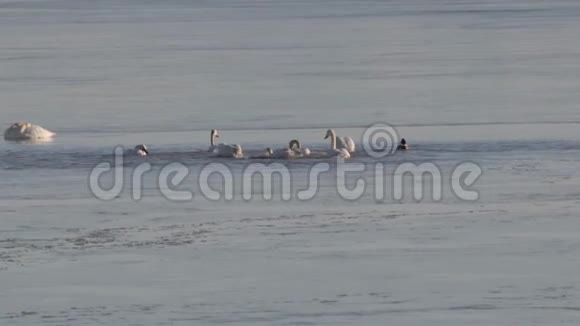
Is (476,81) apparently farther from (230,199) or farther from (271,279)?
(271,279)

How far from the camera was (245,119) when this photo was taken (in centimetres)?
1891

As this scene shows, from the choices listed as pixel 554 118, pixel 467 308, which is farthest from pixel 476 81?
pixel 467 308

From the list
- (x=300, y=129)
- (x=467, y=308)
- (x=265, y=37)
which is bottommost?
(x=467, y=308)

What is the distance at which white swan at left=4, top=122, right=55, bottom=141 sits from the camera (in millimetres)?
16906

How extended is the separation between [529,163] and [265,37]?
21762 mm

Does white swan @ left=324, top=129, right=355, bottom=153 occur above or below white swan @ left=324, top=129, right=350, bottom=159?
above

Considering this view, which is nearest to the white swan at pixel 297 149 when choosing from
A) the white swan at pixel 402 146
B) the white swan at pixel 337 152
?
the white swan at pixel 337 152

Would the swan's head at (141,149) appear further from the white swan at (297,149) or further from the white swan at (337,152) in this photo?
the white swan at (337,152)

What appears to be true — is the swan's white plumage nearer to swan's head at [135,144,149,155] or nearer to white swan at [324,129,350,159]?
swan's head at [135,144,149,155]

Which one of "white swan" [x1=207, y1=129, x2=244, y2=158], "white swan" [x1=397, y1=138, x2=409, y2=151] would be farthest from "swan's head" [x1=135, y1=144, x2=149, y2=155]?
"white swan" [x1=397, y1=138, x2=409, y2=151]

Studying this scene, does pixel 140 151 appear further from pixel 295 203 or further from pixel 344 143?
pixel 295 203
